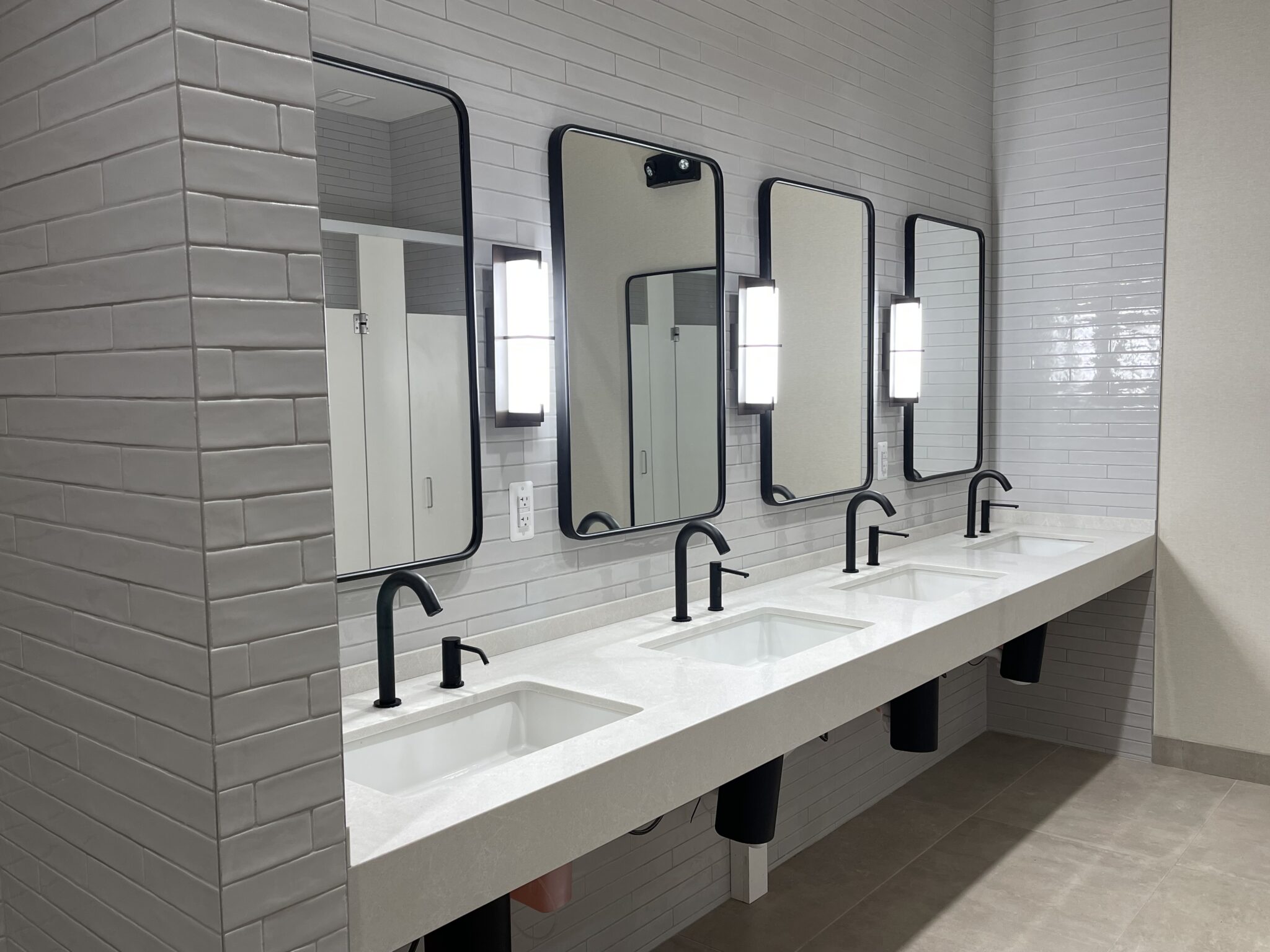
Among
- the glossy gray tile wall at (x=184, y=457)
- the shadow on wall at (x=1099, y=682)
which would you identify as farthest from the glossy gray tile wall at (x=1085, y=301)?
the glossy gray tile wall at (x=184, y=457)

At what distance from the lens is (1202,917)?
298 centimetres

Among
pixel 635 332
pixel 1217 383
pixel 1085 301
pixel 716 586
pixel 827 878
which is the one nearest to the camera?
pixel 635 332

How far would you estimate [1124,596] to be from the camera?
4.25m

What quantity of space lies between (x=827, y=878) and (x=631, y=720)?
69.9 inches

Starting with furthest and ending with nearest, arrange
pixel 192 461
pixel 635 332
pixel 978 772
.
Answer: pixel 978 772, pixel 635 332, pixel 192 461

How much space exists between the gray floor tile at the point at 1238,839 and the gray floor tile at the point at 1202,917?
77mm

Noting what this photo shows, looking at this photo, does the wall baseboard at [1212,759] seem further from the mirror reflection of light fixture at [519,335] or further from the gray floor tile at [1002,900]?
the mirror reflection of light fixture at [519,335]

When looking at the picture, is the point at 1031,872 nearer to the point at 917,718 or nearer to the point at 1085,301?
the point at 917,718

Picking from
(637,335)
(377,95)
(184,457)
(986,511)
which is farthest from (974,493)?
(184,457)

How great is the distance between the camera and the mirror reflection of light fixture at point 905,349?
150 inches

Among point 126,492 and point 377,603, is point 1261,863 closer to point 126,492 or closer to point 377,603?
point 377,603

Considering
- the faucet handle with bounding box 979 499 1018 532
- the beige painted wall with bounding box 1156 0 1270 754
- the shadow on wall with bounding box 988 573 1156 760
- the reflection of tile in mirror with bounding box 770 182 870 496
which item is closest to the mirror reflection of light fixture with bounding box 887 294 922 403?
the reflection of tile in mirror with bounding box 770 182 870 496

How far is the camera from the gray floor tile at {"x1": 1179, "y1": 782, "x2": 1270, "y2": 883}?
10.8 ft

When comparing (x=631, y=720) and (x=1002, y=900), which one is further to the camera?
(x=1002, y=900)
